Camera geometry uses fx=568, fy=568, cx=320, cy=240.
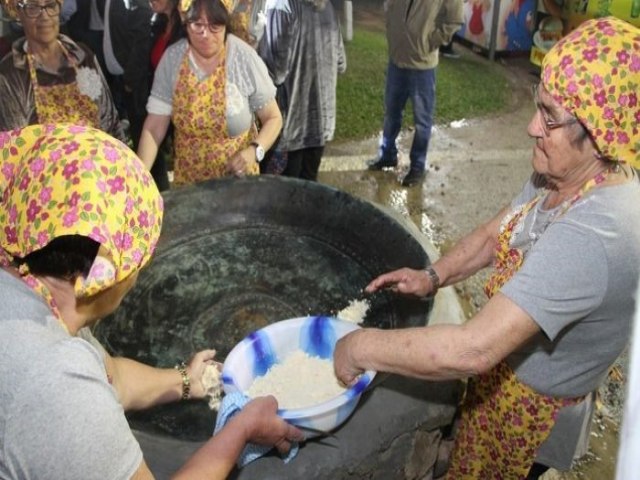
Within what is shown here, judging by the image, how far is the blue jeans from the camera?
5387 millimetres

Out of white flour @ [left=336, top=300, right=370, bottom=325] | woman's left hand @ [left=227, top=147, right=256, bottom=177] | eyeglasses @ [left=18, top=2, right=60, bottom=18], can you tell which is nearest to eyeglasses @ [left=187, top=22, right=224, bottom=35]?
woman's left hand @ [left=227, top=147, right=256, bottom=177]

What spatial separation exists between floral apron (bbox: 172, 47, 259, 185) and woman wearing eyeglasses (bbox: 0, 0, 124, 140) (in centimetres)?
53

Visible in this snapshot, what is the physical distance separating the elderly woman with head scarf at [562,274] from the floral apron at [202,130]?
5.34 ft

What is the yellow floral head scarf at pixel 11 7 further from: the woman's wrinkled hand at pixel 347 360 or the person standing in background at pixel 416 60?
the person standing in background at pixel 416 60

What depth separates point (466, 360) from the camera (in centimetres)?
154

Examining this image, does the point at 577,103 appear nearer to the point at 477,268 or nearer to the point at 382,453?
the point at 477,268

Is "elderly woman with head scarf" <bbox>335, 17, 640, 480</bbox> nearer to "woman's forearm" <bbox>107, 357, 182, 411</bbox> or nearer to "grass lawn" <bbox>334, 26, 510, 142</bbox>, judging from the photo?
"woman's forearm" <bbox>107, 357, 182, 411</bbox>

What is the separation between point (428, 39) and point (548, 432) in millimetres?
4066

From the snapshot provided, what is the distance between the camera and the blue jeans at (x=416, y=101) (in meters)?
5.39

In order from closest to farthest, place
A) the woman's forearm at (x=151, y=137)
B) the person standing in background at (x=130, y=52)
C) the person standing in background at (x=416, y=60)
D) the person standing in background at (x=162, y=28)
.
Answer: the woman's forearm at (x=151, y=137), the person standing in background at (x=162, y=28), the person standing in background at (x=130, y=52), the person standing in background at (x=416, y=60)

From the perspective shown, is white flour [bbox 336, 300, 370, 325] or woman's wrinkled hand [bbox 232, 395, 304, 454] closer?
woman's wrinkled hand [bbox 232, 395, 304, 454]

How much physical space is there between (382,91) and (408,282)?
6120 mm

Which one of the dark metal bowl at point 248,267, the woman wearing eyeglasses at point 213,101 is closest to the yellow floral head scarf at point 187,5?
the woman wearing eyeglasses at point 213,101

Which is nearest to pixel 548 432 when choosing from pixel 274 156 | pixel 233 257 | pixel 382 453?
pixel 382 453
